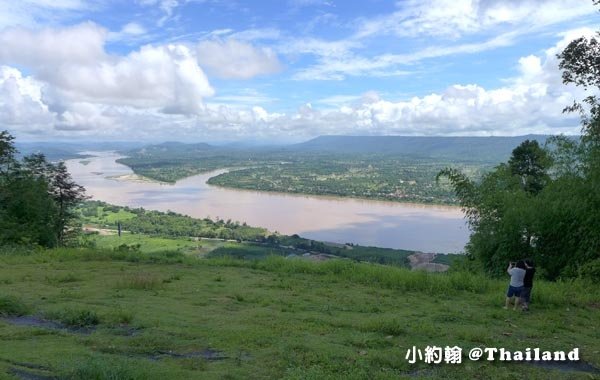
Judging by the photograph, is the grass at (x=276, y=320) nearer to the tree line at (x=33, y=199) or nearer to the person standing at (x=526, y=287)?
the person standing at (x=526, y=287)

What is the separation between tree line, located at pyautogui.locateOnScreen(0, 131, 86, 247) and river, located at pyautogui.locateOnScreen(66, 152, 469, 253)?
101ft

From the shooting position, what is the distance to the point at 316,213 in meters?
74.9

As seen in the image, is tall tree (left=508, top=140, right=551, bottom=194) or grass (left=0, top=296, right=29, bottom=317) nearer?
grass (left=0, top=296, right=29, bottom=317)

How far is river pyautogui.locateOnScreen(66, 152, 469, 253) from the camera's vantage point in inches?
2136

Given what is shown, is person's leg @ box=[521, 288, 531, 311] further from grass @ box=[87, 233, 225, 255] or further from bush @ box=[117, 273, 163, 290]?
grass @ box=[87, 233, 225, 255]

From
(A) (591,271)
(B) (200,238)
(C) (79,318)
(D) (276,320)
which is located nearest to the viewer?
(C) (79,318)

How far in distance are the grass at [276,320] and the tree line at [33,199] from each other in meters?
8.65

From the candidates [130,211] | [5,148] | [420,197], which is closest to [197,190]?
[130,211]

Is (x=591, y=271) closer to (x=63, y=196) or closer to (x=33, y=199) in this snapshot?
(x=33, y=199)

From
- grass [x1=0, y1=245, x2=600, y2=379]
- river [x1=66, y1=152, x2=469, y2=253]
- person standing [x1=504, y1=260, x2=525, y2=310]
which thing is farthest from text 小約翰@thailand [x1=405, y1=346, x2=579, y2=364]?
river [x1=66, y1=152, x2=469, y2=253]

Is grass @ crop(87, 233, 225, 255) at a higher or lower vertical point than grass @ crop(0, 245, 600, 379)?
lower

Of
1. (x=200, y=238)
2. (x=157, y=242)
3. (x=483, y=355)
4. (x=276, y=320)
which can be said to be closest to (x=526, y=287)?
(x=483, y=355)

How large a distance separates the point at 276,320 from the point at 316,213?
2615 inches

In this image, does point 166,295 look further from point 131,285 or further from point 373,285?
point 373,285
